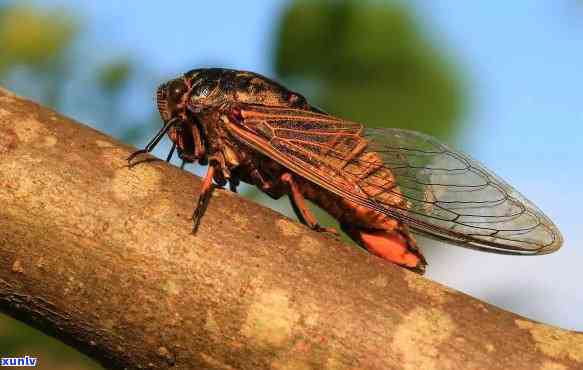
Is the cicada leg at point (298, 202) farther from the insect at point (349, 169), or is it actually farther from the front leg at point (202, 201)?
the front leg at point (202, 201)

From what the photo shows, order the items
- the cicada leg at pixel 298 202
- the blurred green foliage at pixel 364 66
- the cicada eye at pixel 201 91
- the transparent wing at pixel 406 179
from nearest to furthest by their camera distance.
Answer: the cicada leg at pixel 298 202, the transparent wing at pixel 406 179, the cicada eye at pixel 201 91, the blurred green foliage at pixel 364 66

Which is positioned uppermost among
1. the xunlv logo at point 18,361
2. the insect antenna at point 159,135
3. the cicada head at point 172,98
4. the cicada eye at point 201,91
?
the cicada eye at point 201,91

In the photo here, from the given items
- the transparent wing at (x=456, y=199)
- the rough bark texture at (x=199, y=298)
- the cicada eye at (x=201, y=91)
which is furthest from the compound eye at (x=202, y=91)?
the rough bark texture at (x=199, y=298)

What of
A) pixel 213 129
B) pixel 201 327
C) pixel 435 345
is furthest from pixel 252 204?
pixel 213 129

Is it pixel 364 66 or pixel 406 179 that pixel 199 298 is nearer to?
pixel 406 179

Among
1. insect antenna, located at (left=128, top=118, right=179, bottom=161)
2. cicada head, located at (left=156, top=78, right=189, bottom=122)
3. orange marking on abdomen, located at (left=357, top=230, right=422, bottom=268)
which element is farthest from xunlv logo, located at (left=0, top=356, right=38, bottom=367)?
orange marking on abdomen, located at (left=357, top=230, right=422, bottom=268)

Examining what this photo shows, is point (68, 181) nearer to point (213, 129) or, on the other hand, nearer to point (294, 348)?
point (294, 348)

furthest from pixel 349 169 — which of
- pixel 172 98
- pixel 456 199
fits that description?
pixel 172 98

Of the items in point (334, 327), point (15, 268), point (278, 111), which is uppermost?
point (278, 111)
